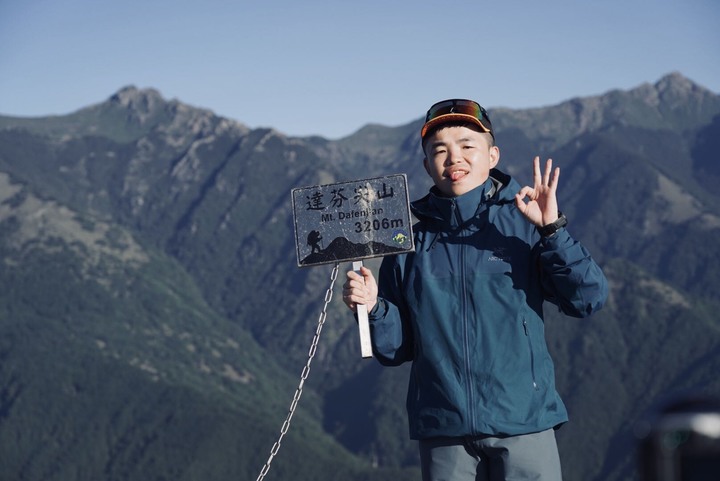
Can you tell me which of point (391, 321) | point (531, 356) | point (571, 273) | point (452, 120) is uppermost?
point (452, 120)

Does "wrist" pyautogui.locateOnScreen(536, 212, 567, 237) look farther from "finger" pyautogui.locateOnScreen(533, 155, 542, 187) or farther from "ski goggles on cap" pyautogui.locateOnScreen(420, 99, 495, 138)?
"ski goggles on cap" pyautogui.locateOnScreen(420, 99, 495, 138)

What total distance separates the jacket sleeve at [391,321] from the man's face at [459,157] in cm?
80

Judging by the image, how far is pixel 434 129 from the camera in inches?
346

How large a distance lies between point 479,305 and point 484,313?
7 cm

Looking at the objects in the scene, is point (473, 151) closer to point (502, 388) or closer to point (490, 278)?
point (490, 278)

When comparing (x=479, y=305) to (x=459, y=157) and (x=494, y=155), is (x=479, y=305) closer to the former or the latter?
(x=459, y=157)

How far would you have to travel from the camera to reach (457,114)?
28.3 ft

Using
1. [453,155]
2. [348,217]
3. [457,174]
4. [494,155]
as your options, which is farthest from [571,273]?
[348,217]

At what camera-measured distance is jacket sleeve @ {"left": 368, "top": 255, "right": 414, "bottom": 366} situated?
28.6 feet

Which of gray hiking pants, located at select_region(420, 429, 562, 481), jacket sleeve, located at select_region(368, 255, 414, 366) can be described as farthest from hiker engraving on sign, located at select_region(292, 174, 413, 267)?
gray hiking pants, located at select_region(420, 429, 562, 481)

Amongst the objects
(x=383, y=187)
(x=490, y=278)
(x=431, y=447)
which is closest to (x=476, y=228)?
(x=490, y=278)

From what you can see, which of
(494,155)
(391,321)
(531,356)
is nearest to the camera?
(531,356)

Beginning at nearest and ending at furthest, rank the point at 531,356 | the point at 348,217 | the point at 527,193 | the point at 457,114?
1. the point at 527,193
2. the point at 531,356
3. the point at 457,114
4. the point at 348,217

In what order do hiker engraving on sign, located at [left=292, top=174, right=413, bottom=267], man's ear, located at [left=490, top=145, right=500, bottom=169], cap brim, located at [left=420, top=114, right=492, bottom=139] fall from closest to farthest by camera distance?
cap brim, located at [left=420, top=114, right=492, bottom=139]
man's ear, located at [left=490, top=145, right=500, bottom=169]
hiker engraving on sign, located at [left=292, top=174, right=413, bottom=267]
